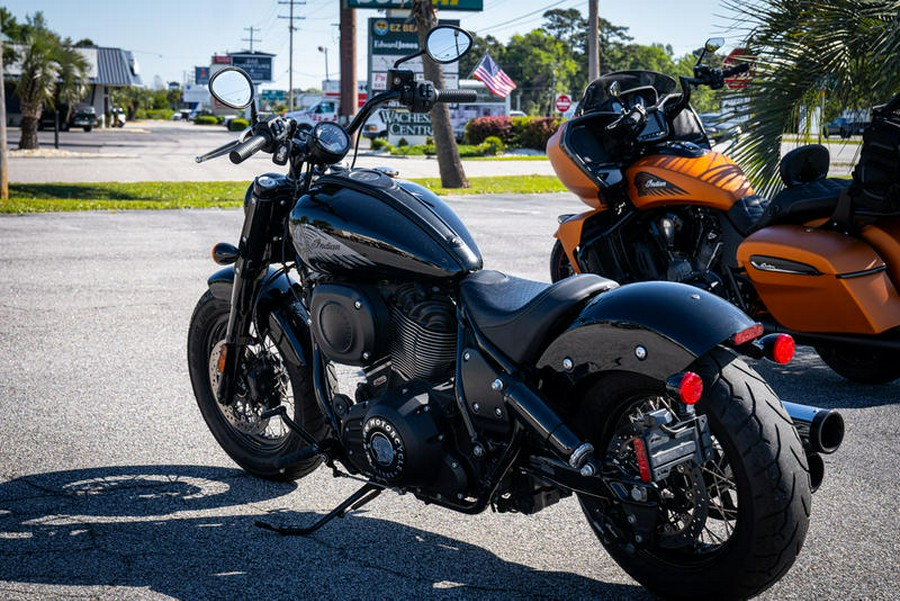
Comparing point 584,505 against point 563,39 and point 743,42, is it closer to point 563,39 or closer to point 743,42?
point 743,42

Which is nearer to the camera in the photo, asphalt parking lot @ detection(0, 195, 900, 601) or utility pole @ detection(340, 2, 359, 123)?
asphalt parking lot @ detection(0, 195, 900, 601)

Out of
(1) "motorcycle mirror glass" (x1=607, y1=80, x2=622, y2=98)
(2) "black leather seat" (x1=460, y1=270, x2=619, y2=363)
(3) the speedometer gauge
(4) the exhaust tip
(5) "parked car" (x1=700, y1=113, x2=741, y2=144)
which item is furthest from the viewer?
(5) "parked car" (x1=700, y1=113, x2=741, y2=144)

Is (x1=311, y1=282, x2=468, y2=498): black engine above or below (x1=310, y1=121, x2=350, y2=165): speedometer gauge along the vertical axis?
below

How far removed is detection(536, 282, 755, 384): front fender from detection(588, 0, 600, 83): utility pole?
24.9 meters

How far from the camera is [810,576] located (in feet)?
11.0

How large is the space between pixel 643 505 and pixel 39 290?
22.1ft

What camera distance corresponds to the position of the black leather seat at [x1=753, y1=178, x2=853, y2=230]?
17.5 ft

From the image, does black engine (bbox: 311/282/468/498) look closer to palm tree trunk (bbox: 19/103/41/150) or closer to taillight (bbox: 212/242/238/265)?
taillight (bbox: 212/242/238/265)

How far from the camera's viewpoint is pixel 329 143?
11.9 feet

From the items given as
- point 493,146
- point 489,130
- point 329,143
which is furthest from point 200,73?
point 329,143

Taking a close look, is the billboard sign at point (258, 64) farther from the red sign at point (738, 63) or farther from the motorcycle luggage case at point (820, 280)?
the motorcycle luggage case at point (820, 280)

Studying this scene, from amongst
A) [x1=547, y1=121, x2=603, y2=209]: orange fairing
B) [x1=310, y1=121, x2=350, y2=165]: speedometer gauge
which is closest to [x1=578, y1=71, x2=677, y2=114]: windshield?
[x1=547, y1=121, x2=603, y2=209]: orange fairing

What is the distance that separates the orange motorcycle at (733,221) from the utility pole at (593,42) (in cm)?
2077

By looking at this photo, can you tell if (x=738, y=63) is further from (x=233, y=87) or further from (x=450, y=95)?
(x=233, y=87)
